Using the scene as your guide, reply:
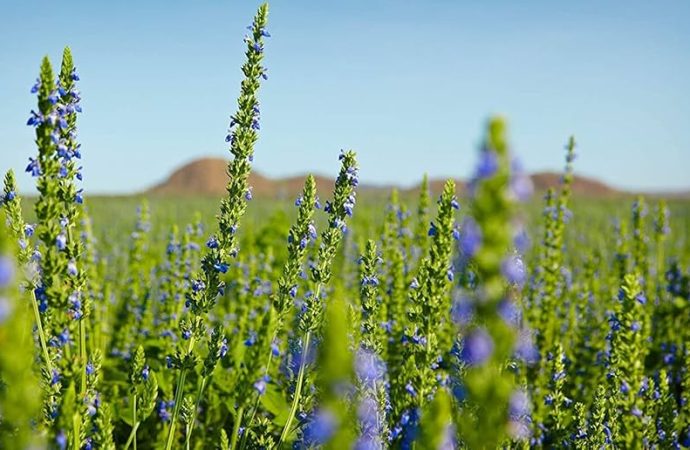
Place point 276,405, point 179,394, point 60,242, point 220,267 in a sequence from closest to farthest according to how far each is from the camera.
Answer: point 60,242
point 179,394
point 220,267
point 276,405

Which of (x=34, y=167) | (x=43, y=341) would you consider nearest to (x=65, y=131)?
(x=34, y=167)

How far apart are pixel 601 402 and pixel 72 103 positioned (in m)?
3.20

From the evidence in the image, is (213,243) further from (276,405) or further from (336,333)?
(336,333)

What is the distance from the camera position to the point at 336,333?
4.70ft

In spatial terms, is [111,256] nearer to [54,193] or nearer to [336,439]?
[54,193]

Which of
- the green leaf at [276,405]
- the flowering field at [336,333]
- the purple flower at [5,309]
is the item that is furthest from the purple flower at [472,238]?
the green leaf at [276,405]

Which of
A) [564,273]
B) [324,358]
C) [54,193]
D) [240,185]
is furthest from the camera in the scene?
[564,273]

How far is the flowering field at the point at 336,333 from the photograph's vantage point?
61.0 inches

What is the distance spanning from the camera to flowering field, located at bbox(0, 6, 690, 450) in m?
1.55

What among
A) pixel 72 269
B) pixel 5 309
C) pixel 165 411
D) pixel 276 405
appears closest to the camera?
pixel 5 309

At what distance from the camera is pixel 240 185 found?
3.48 meters

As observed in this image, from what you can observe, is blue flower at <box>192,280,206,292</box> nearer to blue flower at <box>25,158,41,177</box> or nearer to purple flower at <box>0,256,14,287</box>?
blue flower at <box>25,158,41,177</box>

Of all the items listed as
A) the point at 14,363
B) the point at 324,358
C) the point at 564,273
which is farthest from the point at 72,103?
the point at 564,273

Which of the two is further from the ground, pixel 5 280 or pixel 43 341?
pixel 5 280
